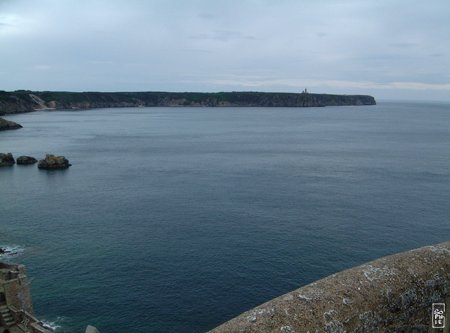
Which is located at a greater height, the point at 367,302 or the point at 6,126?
the point at 367,302

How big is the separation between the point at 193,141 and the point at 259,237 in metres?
108

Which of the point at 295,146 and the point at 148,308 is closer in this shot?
the point at 148,308

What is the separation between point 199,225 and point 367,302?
5584cm

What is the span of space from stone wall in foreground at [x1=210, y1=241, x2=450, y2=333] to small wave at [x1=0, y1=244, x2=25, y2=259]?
5122 cm

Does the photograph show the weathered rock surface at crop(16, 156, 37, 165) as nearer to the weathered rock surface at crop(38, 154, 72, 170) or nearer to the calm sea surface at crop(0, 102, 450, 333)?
the weathered rock surface at crop(38, 154, 72, 170)

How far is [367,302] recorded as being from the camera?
8062 millimetres

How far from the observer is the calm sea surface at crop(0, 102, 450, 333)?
137 ft

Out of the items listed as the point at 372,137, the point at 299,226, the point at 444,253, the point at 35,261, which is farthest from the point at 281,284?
the point at 372,137

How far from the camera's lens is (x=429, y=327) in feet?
28.0

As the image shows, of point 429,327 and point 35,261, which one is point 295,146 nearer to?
point 35,261

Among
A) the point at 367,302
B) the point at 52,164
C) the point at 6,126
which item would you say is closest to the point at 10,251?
the point at 367,302

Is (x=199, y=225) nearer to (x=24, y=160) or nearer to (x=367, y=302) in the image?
(x=367, y=302)

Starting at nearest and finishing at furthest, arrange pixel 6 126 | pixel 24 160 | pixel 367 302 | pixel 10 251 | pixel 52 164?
pixel 367 302 → pixel 10 251 → pixel 52 164 → pixel 24 160 → pixel 6 126

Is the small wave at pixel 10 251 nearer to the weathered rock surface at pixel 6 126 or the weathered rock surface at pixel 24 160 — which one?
the weathered rock surface at pixel 24 160
